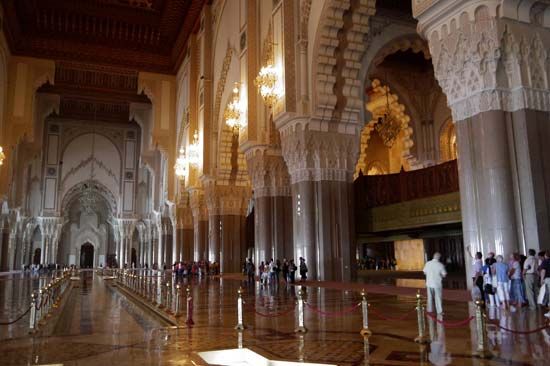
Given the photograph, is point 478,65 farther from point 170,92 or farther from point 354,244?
point 170,92

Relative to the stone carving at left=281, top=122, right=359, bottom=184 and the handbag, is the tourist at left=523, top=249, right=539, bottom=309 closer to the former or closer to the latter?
the handbag

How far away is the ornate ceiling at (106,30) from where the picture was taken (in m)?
20.8

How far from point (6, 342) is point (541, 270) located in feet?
18.9

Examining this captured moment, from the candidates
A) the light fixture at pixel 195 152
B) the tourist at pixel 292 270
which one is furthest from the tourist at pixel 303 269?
the light fixture at pixel 195 152

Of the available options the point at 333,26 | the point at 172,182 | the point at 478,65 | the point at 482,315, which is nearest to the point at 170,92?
the point at 172,182

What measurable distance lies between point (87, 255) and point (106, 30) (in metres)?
23.3

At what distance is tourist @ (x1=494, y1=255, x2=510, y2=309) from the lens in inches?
226

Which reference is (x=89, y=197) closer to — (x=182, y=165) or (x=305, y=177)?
(x=182, y=165)

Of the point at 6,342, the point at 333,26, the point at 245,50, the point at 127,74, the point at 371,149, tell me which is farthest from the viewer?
the point at 127,74

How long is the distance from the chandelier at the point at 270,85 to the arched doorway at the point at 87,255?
3276 centimetres

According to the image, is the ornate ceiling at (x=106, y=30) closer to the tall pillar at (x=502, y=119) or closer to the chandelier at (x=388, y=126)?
the chandelier at (x=388, y=126)

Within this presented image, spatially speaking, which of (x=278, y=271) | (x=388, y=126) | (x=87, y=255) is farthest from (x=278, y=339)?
(x=87, y=255)

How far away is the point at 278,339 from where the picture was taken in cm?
434

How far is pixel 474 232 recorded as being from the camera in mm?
6449
